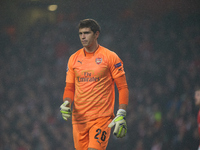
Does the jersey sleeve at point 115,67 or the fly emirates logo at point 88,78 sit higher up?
the jersey sleeve at point 115,67

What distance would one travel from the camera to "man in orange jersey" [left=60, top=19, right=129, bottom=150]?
2.77 meters

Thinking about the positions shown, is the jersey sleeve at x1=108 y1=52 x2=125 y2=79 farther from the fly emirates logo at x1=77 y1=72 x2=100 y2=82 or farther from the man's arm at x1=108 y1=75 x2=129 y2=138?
the fly emirates logo at x1=77 y1=72 x2=100 y2=82

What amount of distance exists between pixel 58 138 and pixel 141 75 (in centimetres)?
133

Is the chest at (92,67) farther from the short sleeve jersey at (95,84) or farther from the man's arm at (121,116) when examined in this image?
the man's arm at (121,116)

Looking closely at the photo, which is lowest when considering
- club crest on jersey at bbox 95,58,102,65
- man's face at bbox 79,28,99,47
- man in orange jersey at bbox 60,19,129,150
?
man in orange jersey at bbox 60,19,129,150

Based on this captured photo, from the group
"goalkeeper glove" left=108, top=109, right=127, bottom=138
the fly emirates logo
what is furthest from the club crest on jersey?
"goalkeeper glove" left=108, top=109, right=127, bottom=138

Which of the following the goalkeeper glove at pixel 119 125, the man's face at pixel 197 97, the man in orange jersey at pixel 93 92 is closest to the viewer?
the goalkeeper glove at pixel 119 125

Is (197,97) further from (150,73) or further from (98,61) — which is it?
(98,61)

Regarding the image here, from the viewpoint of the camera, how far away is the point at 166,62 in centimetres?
402

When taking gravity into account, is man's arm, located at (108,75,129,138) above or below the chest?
below

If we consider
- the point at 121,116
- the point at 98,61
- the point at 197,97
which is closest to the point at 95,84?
the point at 98,61

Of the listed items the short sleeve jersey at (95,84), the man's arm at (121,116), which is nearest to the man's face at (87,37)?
the short sleeve jersey at (95,84)

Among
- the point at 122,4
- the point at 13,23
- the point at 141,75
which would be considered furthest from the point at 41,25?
the point at 141,75

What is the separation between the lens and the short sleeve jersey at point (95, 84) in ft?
9.21
